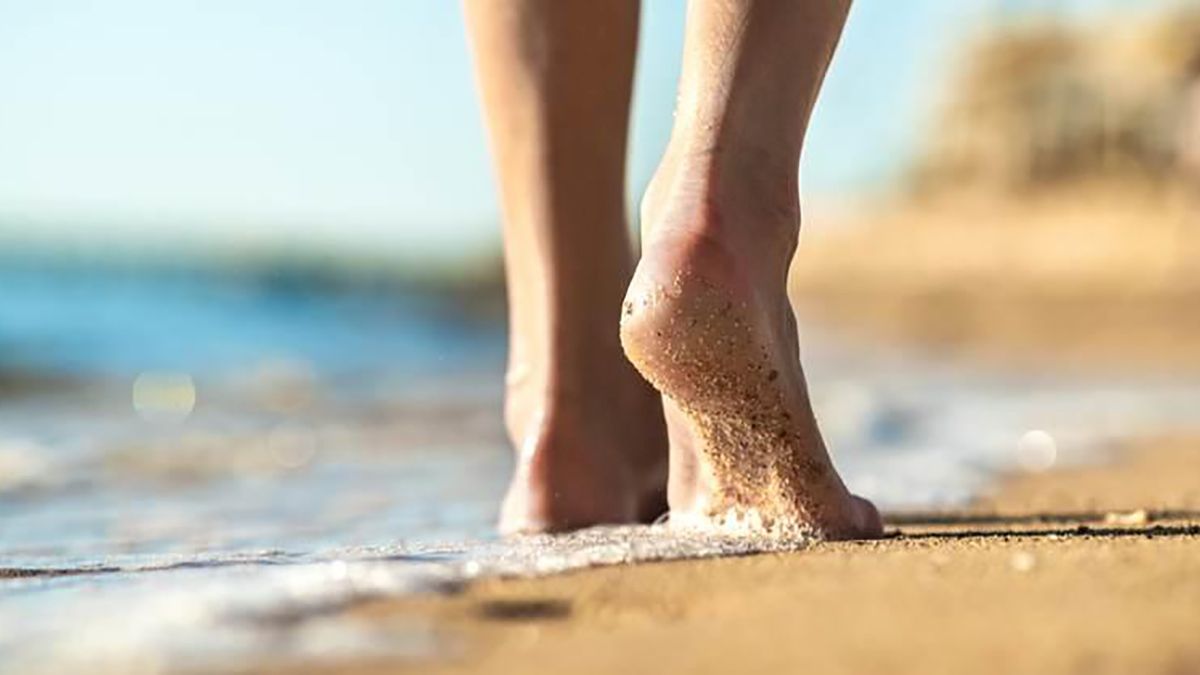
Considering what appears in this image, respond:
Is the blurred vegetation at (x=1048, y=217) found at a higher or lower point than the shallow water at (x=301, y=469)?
higher

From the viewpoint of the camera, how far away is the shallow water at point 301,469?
1.08 metres

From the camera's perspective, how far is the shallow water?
108 cm

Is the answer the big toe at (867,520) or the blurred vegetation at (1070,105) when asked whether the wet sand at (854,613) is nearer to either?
the big toe at (867,520)

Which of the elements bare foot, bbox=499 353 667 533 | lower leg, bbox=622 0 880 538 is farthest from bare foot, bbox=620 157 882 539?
bare foot, bbox=499 353 667 533

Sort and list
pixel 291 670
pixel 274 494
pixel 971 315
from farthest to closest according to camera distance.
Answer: pixel 971 315 < pixel 274 494 < pixel 291 670

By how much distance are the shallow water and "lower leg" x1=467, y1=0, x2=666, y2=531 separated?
0.14m

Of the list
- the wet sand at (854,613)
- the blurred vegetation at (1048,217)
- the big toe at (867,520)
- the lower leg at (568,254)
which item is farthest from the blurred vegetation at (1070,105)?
the wet sand at (854,613)

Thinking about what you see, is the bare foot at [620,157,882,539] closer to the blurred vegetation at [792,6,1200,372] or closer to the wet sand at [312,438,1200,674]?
the wet sand at [312,438,1200,674]

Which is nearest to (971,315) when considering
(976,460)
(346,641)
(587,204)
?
(976,460)

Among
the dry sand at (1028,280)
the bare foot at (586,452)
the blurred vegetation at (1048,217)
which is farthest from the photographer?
the blurred vegetation at (1048,217)

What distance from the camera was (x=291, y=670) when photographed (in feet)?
3.00

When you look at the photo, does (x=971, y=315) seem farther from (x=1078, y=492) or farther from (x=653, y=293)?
(x=653, y=293)

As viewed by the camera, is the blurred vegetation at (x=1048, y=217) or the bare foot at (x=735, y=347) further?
the blurred vegetation at (x=1048, y=217)

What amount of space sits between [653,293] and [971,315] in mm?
11031
